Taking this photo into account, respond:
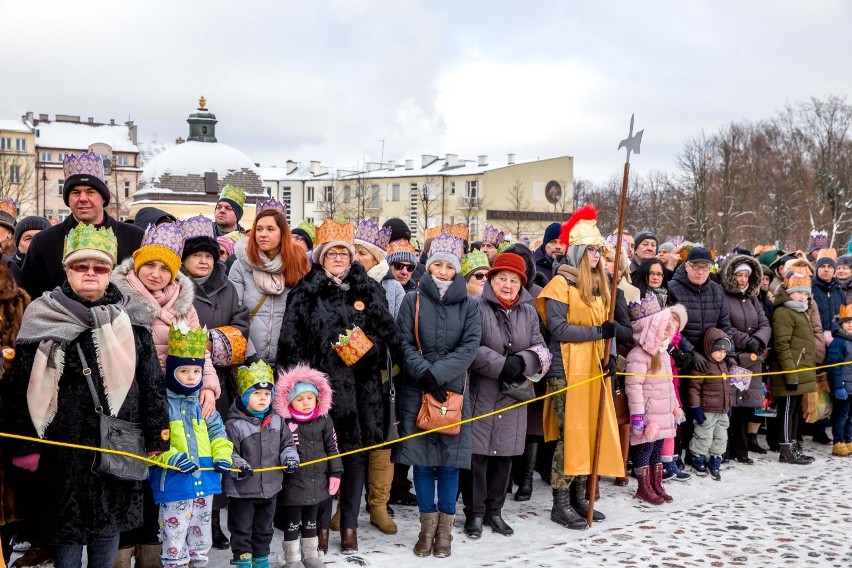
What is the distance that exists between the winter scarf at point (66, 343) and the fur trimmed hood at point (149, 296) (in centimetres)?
35

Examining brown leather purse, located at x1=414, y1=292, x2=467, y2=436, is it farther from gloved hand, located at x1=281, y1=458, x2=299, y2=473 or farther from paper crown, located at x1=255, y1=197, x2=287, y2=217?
paper crown, located at x1=255, y1=197, x2=287, y2=217

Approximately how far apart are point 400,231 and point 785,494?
469 centimetres

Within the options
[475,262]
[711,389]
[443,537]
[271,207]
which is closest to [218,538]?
[443,537]

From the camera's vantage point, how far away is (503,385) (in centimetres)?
641

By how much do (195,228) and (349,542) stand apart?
2.59 m

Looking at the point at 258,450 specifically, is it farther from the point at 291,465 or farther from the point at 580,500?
the point at 580,500

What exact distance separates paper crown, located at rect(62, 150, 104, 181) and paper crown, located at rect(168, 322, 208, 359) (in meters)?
1.50

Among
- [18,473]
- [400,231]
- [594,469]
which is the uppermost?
[400,231]

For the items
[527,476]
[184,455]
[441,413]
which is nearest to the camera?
[184,455]

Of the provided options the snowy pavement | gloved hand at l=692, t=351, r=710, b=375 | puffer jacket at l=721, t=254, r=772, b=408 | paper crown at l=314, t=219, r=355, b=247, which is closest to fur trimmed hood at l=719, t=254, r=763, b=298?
puffer jacket at l=721, t=254, r=772, b=408

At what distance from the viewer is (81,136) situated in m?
79.2

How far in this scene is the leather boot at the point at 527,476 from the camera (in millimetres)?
7453

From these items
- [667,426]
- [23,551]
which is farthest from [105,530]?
[667,426]

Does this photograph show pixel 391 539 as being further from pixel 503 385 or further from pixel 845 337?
pixel 845 337
